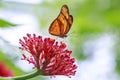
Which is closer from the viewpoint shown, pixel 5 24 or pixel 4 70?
pixel 5 24

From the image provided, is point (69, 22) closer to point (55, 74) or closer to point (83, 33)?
point (55, 74)

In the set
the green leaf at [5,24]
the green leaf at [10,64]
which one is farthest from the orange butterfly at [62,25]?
the green leaf at [10,64]

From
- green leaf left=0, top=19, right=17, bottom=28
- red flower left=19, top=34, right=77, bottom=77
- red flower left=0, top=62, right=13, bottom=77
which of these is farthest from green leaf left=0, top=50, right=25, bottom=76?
red flower left=19, top=34, right=77, bottom=77

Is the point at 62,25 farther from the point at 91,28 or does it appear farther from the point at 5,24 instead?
the point at 91,28

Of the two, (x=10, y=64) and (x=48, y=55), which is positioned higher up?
(x=10, y=64)

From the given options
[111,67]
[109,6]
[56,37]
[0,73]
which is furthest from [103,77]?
[56,37]

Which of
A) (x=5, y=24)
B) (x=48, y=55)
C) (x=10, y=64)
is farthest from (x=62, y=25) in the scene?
(x=10, y=64)

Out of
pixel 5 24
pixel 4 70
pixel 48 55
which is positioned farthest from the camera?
pixel 4 70
